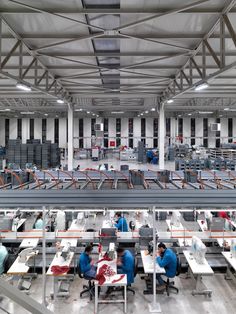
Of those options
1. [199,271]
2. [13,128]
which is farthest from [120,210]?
[13,128]

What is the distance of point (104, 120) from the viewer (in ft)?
95.1

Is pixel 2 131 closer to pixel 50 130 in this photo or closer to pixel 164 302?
pixel 50 130

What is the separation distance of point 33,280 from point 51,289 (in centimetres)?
58

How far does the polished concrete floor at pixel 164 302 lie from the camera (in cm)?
521

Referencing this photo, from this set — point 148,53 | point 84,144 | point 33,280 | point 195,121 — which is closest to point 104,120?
point 84,144

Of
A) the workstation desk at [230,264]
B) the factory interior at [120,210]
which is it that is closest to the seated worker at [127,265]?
the factory interior at [120,210]

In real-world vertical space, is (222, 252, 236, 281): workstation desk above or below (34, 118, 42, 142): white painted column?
below

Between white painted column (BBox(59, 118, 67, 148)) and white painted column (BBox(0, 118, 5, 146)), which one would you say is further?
white painted column (BBox(59, 118, 67, 148))

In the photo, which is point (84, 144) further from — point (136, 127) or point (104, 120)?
point (136, 127)

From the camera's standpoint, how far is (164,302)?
18.1ft

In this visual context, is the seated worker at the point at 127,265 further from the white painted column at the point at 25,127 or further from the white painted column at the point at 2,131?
the white painted column at the point at 2,131

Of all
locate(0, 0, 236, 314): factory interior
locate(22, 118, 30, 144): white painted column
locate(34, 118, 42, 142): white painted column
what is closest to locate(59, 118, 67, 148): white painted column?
locate(34, 118, 42, 142): white painted column

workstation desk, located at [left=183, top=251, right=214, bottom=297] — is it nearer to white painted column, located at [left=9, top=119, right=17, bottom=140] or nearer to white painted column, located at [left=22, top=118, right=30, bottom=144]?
white painted column, located at [left=22, top=118, right=30, bottom=144]

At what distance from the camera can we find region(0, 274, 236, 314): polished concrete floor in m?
5.21
